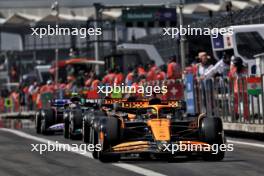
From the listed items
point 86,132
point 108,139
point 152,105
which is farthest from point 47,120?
point 108,139

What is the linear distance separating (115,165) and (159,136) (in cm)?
80

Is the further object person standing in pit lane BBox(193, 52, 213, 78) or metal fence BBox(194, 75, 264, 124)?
person standing in pit lane BBox(193, 52, 213, 78)

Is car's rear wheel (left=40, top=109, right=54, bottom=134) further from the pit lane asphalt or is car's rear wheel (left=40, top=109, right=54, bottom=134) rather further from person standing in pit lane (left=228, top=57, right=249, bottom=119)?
the pit lane asphalt

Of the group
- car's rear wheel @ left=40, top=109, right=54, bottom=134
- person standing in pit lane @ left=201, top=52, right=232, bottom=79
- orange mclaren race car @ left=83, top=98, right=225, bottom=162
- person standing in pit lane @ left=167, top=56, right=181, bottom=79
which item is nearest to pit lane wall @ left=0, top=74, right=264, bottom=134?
person standing in pit lane @ left=201, top=52, right=232, bottom=79

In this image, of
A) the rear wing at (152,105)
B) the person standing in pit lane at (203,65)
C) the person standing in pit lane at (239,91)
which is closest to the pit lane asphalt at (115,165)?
the rear wing at (152,105)

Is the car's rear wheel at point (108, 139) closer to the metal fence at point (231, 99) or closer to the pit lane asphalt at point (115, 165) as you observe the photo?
the pit lane asphalt at point (115, 165)

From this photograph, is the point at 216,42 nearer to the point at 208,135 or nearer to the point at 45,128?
the point at 45,128

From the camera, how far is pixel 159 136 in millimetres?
13836

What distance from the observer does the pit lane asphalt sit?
1234 centimetres

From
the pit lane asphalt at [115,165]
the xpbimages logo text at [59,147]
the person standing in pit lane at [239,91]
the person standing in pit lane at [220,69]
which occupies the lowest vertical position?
the pit lane asphalt at [115,165]

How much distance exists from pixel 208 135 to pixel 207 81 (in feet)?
28.4

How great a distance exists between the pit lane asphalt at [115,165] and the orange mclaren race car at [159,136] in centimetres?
19

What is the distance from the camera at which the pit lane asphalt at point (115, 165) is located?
12336mm

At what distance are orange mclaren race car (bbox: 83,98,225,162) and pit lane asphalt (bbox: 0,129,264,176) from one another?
0.61 ft
